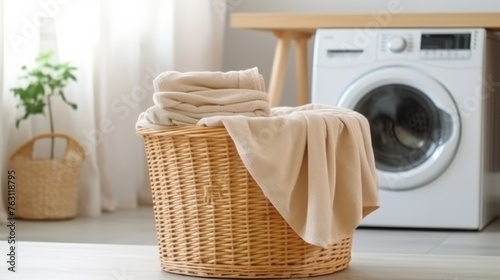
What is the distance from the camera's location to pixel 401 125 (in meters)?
3.41

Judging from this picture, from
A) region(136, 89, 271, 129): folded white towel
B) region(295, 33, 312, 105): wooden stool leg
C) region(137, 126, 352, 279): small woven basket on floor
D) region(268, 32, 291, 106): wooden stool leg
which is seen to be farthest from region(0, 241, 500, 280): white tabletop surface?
region(295, 33, 312, 105): wooden stool leg

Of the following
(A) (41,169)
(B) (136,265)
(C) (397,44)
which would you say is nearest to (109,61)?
(A) (41,169)

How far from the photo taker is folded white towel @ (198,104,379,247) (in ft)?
7.13

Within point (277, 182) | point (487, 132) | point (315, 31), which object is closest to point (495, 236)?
point (487, 132)

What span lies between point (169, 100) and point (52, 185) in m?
1.34

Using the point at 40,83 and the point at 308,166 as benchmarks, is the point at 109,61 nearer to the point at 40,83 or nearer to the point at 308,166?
the point at 40,83

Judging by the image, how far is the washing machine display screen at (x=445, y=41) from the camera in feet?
10.9

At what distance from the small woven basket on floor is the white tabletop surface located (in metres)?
0.07

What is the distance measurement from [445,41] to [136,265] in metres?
1.41

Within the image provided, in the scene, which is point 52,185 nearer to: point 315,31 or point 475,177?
point 315,31

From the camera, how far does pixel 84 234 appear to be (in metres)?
3.12

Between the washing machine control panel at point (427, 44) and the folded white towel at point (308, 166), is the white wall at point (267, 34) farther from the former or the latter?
the folded white towel at point (308, 166)

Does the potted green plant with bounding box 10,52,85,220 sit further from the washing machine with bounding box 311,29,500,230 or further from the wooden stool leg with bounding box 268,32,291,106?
the washing machine with bounding box 311,29,500,230

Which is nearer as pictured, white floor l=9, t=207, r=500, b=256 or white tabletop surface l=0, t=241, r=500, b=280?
white tabletop surface l=0, t=241, r=500, b=280
